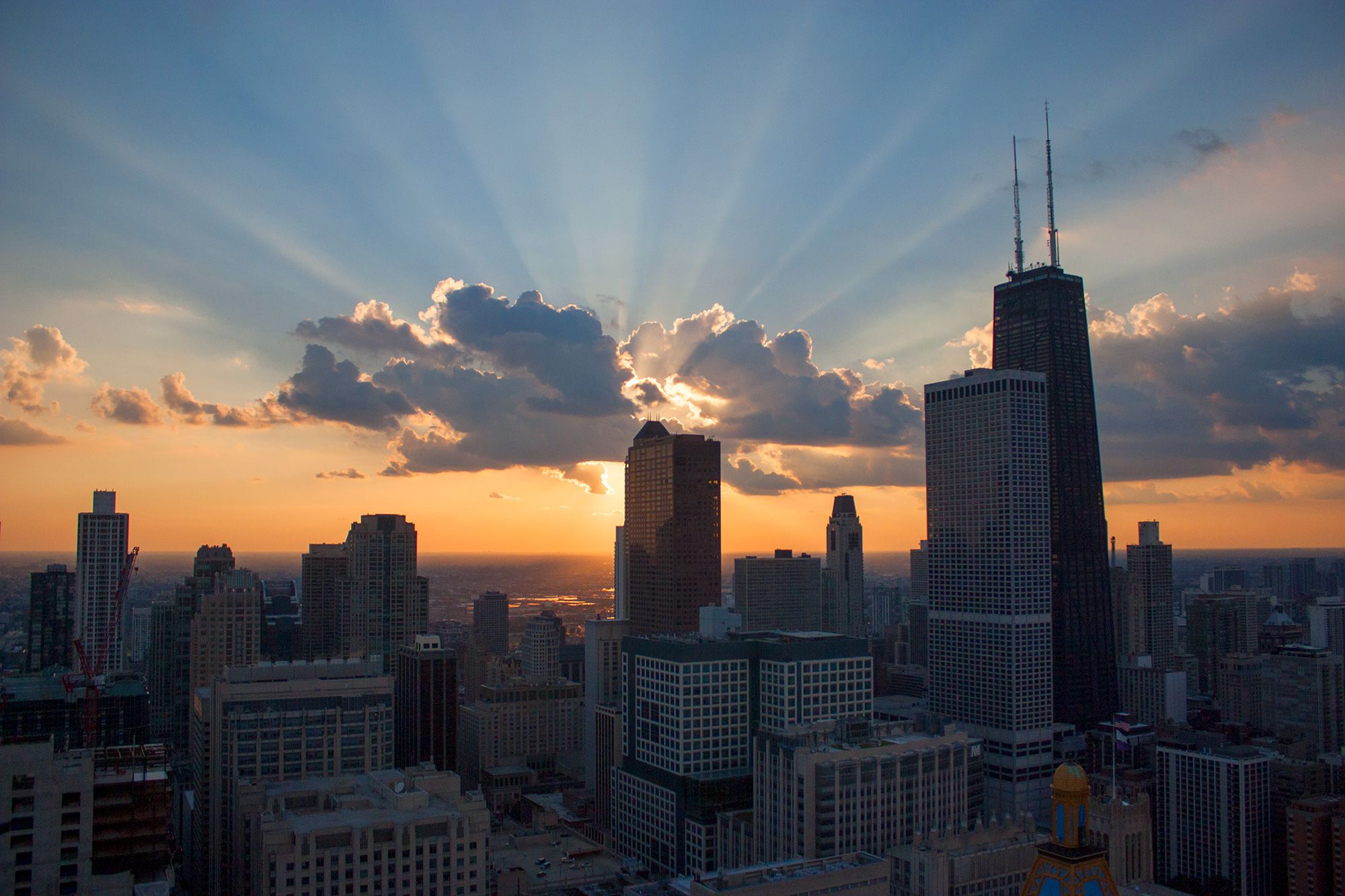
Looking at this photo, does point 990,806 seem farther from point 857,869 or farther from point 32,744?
point 32,744

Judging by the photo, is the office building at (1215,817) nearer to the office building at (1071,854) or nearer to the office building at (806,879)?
the office building at (806,879)

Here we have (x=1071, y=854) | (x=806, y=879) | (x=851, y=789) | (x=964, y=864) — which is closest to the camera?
(x=1071, y=854)

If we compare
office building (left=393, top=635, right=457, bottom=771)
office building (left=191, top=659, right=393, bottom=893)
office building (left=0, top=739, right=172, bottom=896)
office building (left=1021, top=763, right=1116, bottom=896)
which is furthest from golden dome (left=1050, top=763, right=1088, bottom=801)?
office building (left=393, top=635, right=457, bottom=771)

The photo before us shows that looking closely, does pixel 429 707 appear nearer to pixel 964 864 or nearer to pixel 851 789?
pixel 851 789

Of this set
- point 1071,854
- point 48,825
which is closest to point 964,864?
point 1071,854

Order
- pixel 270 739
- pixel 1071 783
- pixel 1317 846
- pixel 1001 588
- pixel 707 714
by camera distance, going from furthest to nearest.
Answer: pixel 1001 588
pixel 1317 846
pixel 707 714
pixel 270 739
pixel 1071 783

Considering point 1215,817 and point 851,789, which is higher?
point 851,789

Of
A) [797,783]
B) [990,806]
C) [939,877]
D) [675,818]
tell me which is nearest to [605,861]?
[675,818]
